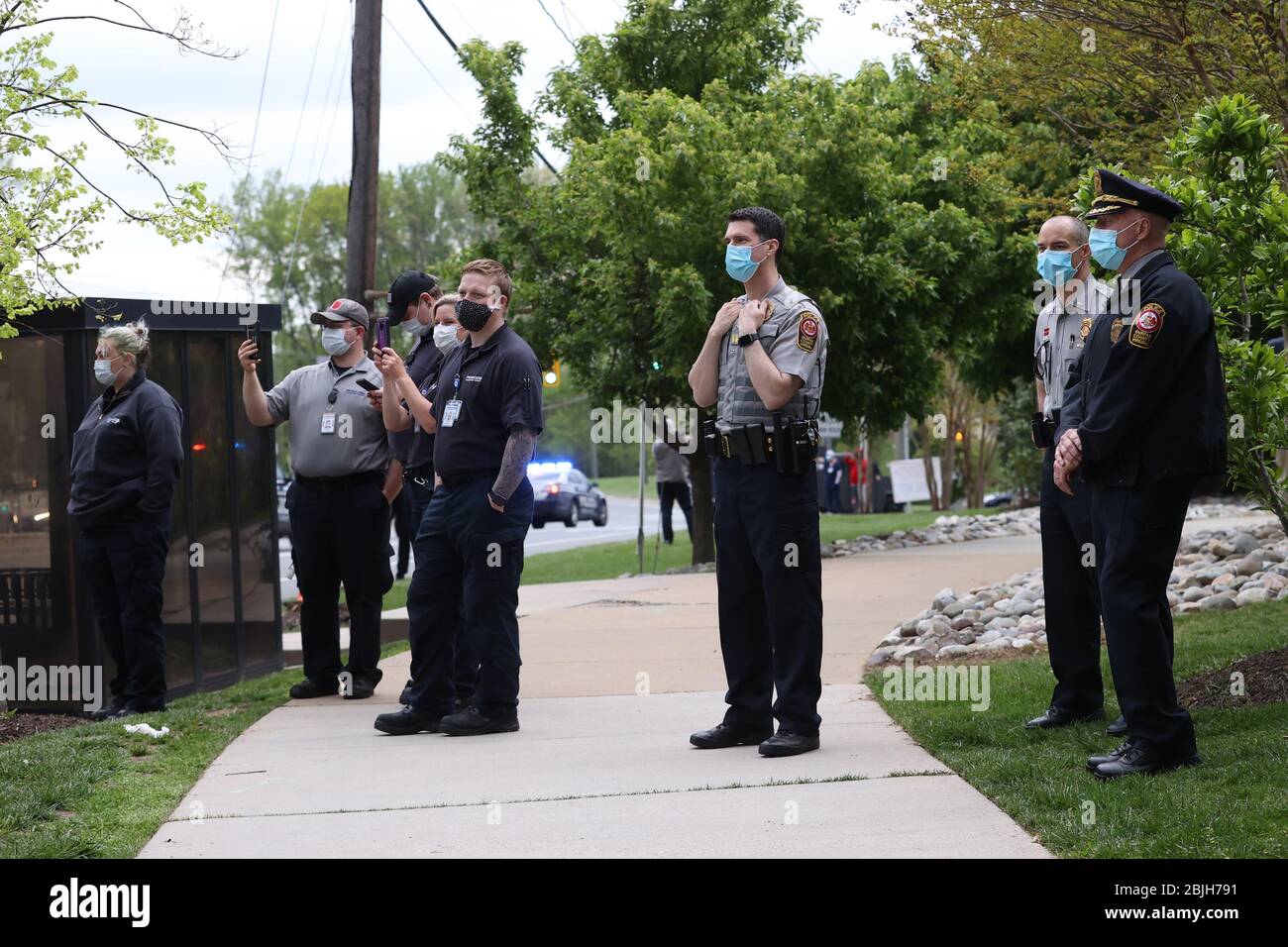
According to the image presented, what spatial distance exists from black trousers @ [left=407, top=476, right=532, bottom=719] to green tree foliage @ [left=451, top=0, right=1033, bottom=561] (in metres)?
9.03

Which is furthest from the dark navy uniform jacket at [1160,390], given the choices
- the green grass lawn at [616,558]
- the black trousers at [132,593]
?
the green grass lawn at [616,558]

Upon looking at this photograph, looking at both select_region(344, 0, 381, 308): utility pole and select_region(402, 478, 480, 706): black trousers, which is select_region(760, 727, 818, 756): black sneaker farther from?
select_region(344, 0, 381, 308): utility pole

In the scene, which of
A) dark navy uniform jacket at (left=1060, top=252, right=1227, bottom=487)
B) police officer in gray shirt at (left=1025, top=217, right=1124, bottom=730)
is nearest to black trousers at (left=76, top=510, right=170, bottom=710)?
police officer in gray shirt at (left=1025, top=217, right=1124, bottom=730)

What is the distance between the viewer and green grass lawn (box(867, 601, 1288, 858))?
4383 mm

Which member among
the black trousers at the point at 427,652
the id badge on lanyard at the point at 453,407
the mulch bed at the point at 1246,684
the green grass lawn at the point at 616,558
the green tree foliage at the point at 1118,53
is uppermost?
the green tree foliage at the point at 1118,53

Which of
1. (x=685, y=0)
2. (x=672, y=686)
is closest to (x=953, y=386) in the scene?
(x=685, y=0)

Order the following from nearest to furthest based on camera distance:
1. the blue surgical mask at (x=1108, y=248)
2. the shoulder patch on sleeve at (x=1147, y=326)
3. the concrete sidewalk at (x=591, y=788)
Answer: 1. the concrete sidewalk at (x=591, y=788)
2. the shoulder patch on sleeve at (x=1147, y=326)
3. the blue surgical mask at (x=1108, y=248)

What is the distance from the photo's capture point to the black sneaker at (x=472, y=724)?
275 inches

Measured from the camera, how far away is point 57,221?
7.71 metres

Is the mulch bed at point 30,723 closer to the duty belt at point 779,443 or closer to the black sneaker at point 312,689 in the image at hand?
the black sneaker at point 312,689

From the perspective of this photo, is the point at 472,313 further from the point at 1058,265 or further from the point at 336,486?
the point at 1058,265

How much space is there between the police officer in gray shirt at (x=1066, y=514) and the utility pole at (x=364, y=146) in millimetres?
9560

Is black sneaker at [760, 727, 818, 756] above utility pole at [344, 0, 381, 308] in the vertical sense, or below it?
below

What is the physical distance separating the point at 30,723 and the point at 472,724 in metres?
2.77
